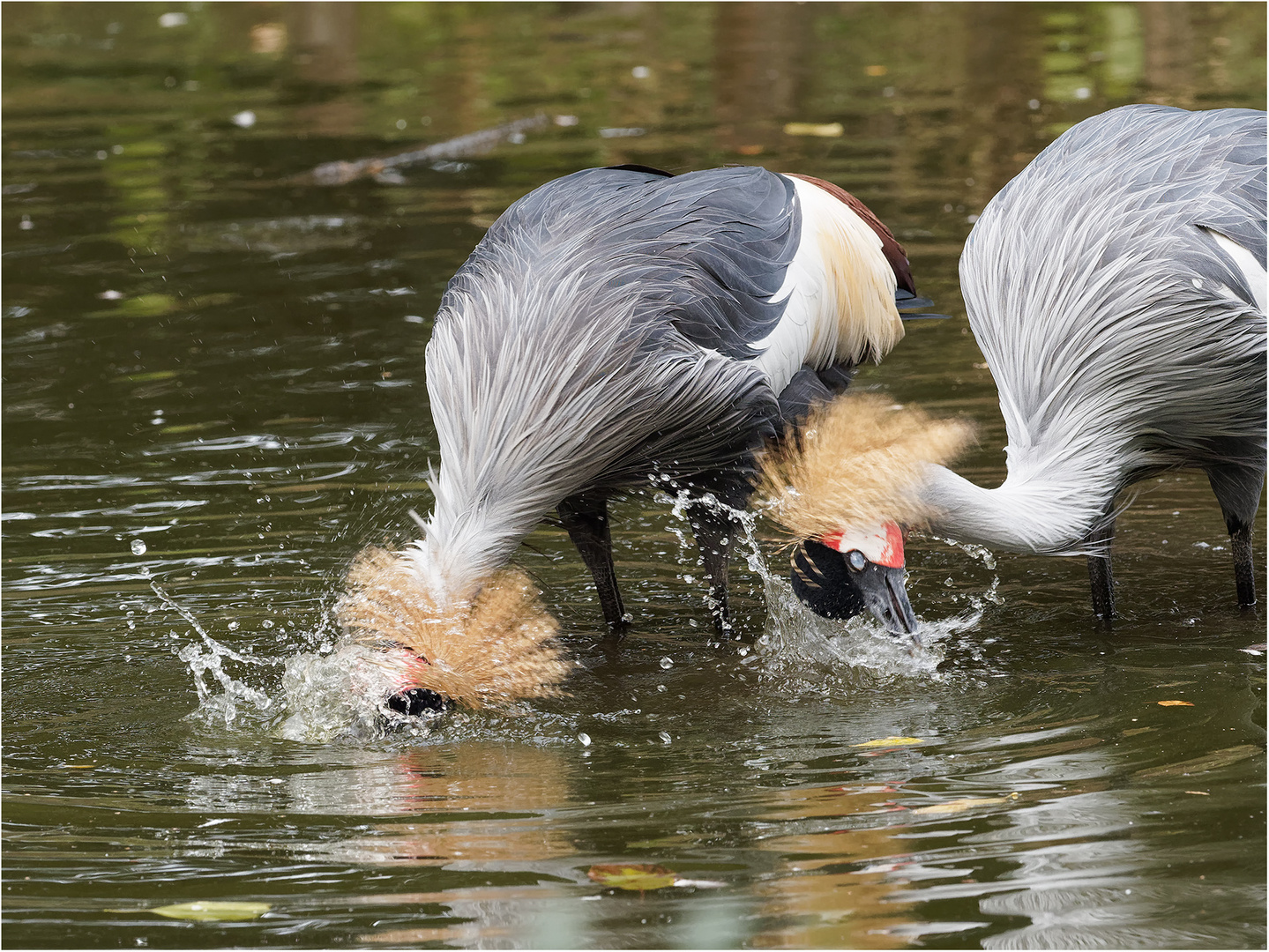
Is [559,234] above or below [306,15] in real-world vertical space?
above

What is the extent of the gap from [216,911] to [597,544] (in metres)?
2.41

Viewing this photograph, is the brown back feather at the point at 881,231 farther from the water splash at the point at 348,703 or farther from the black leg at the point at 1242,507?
the water splash at the point at 348,703

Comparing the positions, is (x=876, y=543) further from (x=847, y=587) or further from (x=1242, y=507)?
(x=1242, y=507)

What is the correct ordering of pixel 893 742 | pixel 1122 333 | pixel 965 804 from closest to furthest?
pixel 965 804
pixel 893 742
pixel 1122 333

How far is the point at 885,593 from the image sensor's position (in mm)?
5543

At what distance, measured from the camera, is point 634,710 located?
5605 mm

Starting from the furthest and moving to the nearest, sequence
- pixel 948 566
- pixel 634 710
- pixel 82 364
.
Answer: pixel 82 364
pixel 948 566
pixel 634 710

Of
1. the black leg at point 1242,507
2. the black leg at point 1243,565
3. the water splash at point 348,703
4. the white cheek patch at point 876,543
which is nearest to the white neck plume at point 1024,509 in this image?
the white cheek patch at point 876,543

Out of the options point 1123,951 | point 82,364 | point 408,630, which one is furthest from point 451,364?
point 82,364

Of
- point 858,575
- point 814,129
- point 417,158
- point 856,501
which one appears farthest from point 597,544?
point 814,129

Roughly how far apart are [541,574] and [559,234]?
1613mm

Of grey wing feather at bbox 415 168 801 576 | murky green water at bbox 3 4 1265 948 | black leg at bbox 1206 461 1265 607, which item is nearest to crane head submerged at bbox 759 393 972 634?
murky green water at bbox 3 4 1265 948

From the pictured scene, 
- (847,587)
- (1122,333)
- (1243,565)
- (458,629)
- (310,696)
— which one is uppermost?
(1122,333)

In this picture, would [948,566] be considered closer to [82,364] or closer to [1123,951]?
[1123,951]
